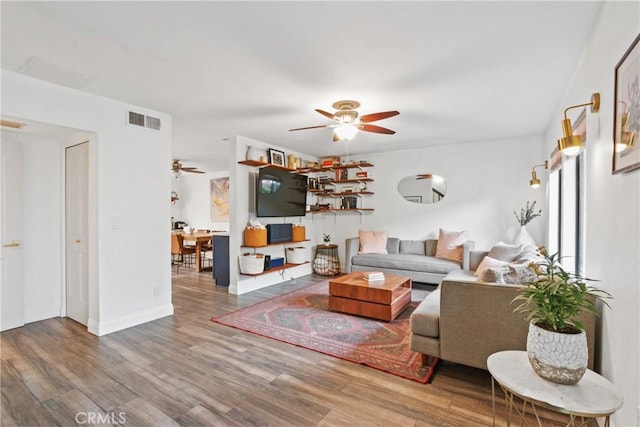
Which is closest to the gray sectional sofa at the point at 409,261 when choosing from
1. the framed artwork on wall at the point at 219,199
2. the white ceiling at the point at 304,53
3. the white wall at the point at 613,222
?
the white ceiling at the point at 304,53

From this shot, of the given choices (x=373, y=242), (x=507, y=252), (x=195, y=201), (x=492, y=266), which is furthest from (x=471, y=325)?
(x=195, y=201)

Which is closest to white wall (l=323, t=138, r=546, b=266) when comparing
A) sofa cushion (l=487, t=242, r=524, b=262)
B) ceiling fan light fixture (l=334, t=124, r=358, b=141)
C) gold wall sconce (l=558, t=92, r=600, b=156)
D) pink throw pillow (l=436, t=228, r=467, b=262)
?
pink throw pillow (l=436, t=228, r=467, b=262)

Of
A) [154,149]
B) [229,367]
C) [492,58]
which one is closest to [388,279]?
[229,367]

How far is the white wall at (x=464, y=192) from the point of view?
16.2ft

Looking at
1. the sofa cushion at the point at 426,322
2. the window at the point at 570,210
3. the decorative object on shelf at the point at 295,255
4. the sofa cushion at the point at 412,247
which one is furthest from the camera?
the decorative object on shelf at the point at 295,255

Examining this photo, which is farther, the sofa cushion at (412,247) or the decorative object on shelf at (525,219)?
the sofa cushion at (412,247)

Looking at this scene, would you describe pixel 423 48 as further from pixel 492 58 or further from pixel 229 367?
pixel 229 367

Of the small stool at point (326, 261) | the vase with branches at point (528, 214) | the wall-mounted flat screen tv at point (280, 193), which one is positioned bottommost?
the small stool at point (326, 261)

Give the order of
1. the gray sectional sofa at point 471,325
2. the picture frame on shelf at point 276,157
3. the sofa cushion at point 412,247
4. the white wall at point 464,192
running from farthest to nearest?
the sofa cushion at point 412,247, the picture frame on shelf at point 276,157, the white wall at point 464,192, the gray sectional sofa at point 471,325

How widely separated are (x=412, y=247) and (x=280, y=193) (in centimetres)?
259

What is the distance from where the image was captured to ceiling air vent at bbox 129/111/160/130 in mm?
3352

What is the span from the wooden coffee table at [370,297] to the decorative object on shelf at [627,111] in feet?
7.76

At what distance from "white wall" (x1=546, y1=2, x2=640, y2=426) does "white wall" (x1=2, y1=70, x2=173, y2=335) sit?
3.94m

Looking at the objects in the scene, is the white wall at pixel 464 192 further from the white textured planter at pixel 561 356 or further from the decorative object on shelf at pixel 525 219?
the white textured planter at pixel 561 356
